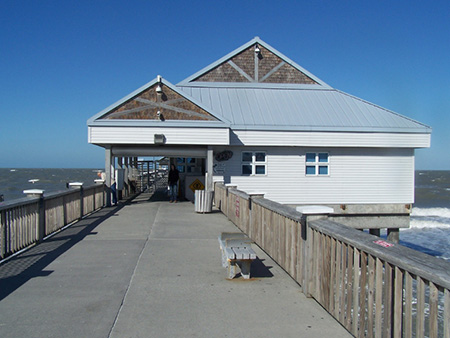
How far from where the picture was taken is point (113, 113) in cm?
1783

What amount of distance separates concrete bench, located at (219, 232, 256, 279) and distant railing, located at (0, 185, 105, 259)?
396 centimetres

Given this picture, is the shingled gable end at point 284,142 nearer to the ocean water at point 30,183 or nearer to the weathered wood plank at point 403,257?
the ocean water at point 30,183

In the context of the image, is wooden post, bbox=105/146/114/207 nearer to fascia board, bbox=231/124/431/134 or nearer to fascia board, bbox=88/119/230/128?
fascia board, bbox=88/119/230/128

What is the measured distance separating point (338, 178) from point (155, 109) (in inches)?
351

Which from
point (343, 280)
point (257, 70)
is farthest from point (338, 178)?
point (343, 280)

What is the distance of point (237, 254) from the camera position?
22.0 ft

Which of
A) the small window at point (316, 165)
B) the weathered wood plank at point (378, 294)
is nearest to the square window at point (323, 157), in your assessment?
the small window at point (316, 165)

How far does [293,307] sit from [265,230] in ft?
11.2

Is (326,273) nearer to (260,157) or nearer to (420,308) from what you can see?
(420,308)

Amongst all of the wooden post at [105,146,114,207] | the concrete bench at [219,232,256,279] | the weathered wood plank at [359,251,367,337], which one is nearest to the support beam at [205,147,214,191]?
the wooden post at [105,146,114,207]

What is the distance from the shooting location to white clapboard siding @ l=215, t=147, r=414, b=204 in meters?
20.0

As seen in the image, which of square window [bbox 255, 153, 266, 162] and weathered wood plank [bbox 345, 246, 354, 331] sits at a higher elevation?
square window [bbox 255, 153, 266, 162]

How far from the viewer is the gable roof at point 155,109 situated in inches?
699

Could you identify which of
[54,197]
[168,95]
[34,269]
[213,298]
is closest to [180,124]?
[168,95]
